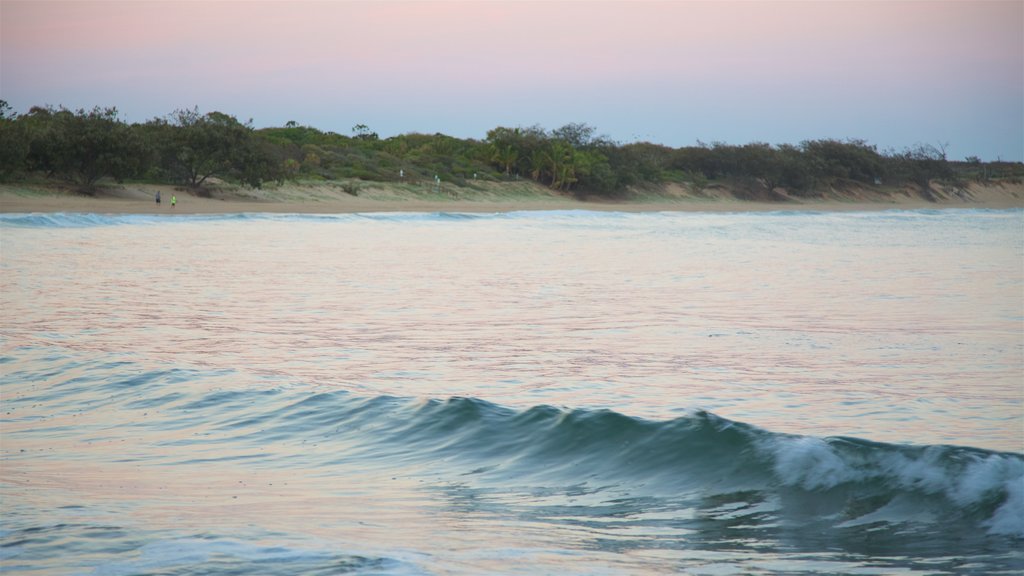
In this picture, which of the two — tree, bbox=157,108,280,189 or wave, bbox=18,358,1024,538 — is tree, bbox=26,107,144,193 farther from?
wave, bbox=18,358,1024,538

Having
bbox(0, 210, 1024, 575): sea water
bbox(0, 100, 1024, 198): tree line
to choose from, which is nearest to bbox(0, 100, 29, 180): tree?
bbox(0, 100, 1024, 198): tree line

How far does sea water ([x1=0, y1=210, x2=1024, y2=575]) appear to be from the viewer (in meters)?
4.32

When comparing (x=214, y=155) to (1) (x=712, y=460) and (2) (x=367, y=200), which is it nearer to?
(2) (x=367, y=200)

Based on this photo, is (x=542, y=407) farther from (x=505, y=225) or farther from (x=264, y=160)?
(x=264, y=160)

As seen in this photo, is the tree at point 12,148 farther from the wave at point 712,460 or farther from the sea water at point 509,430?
the wave at point 712,460

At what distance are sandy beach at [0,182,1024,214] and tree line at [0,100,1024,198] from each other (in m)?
0.97

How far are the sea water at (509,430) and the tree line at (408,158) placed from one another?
29.1 meters

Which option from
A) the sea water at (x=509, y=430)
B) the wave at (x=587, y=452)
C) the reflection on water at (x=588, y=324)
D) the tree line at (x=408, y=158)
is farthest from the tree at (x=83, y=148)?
the wave at (x=587, y=452)

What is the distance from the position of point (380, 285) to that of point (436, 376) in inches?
292

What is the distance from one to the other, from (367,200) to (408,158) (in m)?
16.3

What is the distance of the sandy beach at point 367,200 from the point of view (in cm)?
3803

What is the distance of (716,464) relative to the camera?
5684 mm

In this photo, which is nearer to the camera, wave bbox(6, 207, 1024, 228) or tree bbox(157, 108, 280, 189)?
wave bbox(6, 207, 1024, 228)

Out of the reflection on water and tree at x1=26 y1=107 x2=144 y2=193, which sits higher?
tree at x1=26 y1=107 x2=144 y2=193
